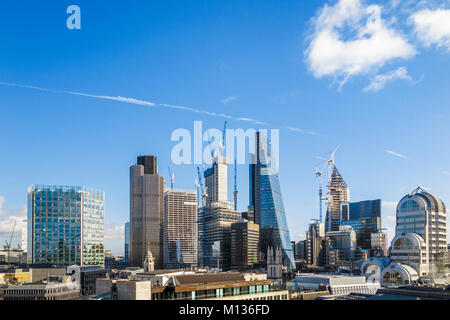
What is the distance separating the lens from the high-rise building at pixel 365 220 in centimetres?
15275

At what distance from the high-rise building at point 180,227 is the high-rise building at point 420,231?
11352 cm

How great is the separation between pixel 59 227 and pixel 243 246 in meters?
51.3

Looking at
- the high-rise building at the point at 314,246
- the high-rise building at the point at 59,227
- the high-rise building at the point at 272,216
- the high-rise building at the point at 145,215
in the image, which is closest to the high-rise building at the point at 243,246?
the high-rise building at the point at 272,216

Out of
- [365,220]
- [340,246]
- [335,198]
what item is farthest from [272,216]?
[335,198]

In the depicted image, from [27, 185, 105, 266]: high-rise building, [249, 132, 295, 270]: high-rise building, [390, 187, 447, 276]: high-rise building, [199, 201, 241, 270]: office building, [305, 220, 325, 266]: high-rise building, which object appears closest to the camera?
[390, 187, 447, 276]: high-rise building

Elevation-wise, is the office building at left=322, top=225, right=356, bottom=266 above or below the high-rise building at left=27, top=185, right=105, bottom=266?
below

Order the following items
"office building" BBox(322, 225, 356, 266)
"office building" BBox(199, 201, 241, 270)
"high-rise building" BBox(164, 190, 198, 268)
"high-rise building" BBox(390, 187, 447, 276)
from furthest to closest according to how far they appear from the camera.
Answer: "high-rise building" BBox(164, 190, 198, 268) → "office building" BBox(199, 201, 241, 270) → "office building" BBox(322, 225, 356, 266) → "high-rise building" BBox(390, 187, 447, 276)

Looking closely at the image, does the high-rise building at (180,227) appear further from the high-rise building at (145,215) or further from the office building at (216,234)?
the office building at (216,234)

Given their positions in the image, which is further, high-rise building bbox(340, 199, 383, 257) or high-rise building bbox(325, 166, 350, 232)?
high-rise building bbox(325, 166, 350, 232)

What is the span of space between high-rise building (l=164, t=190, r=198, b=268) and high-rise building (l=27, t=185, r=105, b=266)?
66.1m

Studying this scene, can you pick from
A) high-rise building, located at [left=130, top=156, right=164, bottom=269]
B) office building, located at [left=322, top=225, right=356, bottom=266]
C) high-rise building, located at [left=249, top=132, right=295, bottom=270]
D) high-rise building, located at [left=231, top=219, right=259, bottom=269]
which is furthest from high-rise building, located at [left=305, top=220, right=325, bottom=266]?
high-rise building, located at [left=130, top=156, right=164, bottom=269]

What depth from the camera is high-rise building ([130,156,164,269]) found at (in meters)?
178

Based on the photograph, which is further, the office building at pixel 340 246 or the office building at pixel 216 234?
the office building at pixel 216 234

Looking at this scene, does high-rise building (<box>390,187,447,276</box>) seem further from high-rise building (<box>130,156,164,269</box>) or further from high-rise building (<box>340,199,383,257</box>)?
high-rise building (<box>130,156,164,269</box>)
